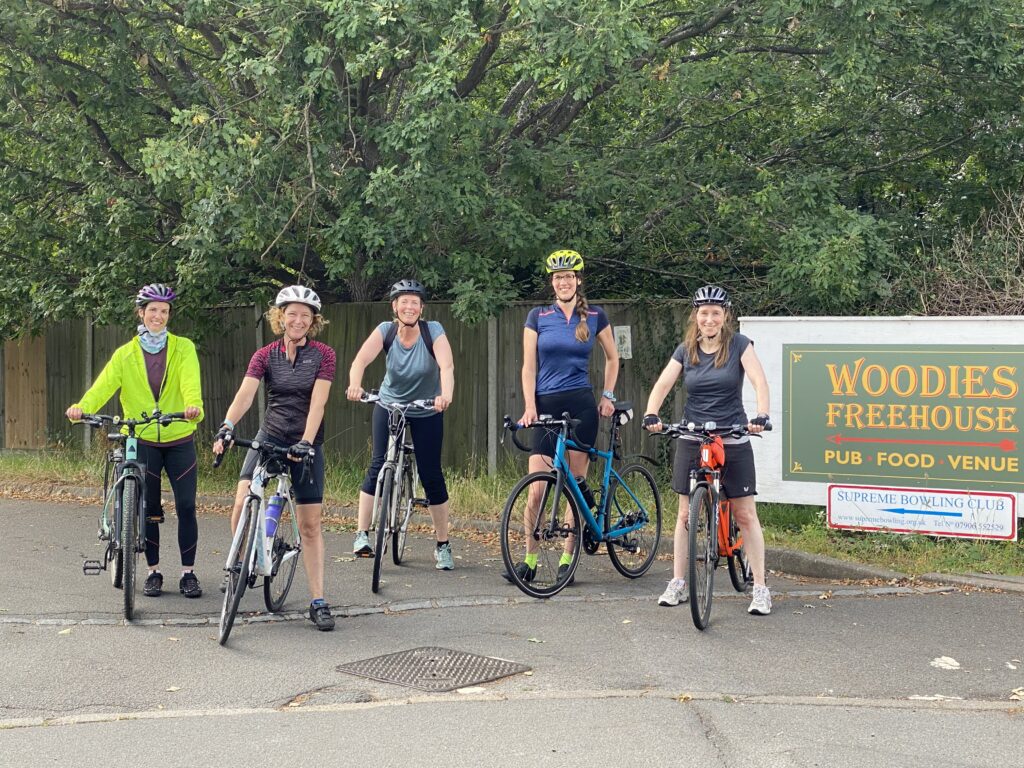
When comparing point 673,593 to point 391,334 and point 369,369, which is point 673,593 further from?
point 369,369

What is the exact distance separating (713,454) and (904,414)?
2.83 m

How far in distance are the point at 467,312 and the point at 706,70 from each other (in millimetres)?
3061

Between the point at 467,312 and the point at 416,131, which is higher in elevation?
the point at 416,131

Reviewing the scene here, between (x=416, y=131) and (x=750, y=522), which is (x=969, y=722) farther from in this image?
(x=416, y=131)

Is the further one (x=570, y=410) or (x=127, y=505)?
(x=570, y=410)

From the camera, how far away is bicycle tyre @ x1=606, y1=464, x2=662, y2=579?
846 cm

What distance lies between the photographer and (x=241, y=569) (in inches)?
264

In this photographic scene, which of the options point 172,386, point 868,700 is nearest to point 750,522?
point 868,700

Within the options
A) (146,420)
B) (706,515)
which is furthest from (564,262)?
(146,420)

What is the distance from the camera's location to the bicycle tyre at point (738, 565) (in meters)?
7.81

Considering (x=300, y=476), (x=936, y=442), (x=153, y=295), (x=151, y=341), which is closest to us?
(x=300, y=476)

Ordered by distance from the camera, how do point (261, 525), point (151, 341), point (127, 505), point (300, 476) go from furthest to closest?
point (151, 341) < point (127, 505) < point (300, 476) < point (261, 525)

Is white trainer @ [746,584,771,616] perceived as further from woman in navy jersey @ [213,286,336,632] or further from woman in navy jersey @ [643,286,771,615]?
woman in navy jersey @ [213,286,336,632]

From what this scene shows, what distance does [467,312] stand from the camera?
36.3ft
